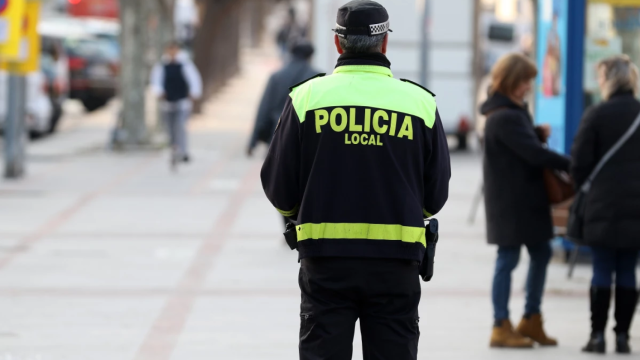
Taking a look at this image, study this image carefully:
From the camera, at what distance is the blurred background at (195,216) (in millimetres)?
7074

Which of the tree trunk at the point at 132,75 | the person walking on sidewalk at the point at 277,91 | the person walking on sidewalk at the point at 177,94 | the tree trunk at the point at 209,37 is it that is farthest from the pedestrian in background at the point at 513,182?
the tree trunk at the point at 209,37

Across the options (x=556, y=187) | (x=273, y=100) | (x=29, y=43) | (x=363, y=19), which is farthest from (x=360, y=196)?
(x=29, y=43)

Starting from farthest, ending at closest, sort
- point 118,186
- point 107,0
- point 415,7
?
1. point 107,0
2. point 415,7
3. point 118,186

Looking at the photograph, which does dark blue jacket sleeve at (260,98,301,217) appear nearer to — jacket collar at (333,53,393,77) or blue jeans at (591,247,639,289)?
jacket collar at (333,53,393,77)

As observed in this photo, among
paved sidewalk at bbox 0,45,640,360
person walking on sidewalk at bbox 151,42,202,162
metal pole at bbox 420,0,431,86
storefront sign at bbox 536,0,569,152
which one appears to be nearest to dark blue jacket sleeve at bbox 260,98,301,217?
paved sidewalk at bbox 0,45,640,360

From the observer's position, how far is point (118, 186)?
14430mm

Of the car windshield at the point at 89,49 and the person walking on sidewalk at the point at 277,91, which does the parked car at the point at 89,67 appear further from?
the person walking on sidewalk at the point at 277,91

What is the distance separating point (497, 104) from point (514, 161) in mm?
324

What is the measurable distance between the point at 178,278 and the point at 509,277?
114 inches

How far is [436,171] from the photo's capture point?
412 centimetres

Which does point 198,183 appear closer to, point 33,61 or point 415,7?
point 33,61

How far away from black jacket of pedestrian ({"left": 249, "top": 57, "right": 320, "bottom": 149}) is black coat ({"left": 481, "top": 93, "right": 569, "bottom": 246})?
11.9 ft

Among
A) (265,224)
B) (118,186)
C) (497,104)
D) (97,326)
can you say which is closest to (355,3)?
(497,104)

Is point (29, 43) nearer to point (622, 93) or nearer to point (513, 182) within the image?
point (513, 182)
